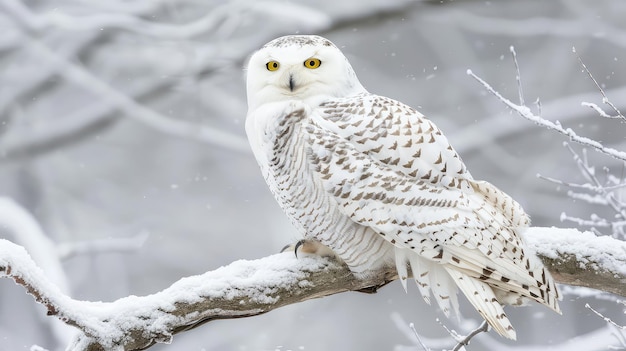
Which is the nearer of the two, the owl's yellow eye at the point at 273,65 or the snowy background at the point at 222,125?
the owl's yellow eye at the point at 273,65

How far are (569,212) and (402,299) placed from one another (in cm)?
167

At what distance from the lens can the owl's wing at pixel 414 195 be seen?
2230 mm

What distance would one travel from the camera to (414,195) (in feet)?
7.47

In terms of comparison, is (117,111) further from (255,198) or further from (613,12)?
(613,12)

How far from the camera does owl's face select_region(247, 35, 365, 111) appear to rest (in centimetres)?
235

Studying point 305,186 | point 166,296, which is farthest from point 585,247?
point 166,296

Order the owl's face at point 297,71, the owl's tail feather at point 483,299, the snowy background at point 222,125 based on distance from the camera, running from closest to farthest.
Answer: the owl's tail feather at point 483,299, the owl's face at point 297,71, the snowy background at point 222,125

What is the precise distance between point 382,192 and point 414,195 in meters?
0.09

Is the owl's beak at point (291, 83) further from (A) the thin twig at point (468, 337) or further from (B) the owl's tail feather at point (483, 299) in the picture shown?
(A) the thin twig at point (468, 337)

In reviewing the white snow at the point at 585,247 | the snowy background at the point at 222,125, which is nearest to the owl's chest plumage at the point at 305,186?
the white snow at the point at 585,247

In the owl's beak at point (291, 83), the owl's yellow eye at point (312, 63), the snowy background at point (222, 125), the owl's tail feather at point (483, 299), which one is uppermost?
the snowy background at point (222, 125)

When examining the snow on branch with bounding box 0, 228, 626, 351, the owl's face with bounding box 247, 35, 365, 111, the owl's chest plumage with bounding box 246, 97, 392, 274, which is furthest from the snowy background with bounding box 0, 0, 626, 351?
the snow on branch with bounding box 0, 228, 626, 351

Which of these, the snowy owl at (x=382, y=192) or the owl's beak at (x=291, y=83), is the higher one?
the owl's beak at (x=291, y=83)

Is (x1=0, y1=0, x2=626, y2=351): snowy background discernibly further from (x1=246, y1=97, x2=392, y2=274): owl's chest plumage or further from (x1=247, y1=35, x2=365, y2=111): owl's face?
(x1=246, y1=97, x2=392, y2=274): owl's chest plumage
